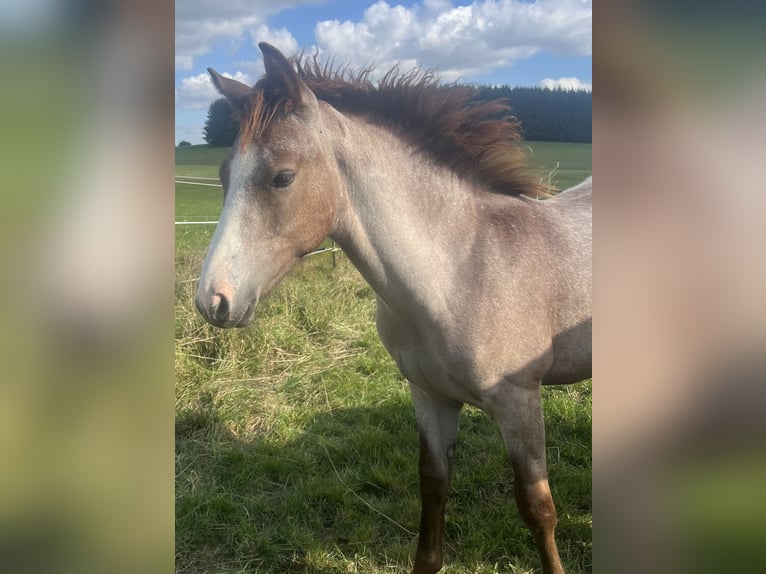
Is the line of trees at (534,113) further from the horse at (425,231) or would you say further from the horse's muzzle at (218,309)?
the horse's muzzle at (218,309)

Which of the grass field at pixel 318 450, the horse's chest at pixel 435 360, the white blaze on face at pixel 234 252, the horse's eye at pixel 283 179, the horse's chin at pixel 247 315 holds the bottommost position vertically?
the grass field at pixel 318 450

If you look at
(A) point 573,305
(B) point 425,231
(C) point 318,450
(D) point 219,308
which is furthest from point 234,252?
(C) point 318,450

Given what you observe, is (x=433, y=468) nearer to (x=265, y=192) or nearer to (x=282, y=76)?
(x=265, y=192)

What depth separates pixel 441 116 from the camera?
1.95m

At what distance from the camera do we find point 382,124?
1891 millimetres

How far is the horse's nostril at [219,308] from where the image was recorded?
1533 millimetres

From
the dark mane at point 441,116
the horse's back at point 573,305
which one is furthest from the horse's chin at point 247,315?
the horse's back at point 573,305

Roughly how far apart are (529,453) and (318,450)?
175cm

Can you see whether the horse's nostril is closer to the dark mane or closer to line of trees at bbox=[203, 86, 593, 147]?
line of trees at bbox=[203, 86, 593, 147]

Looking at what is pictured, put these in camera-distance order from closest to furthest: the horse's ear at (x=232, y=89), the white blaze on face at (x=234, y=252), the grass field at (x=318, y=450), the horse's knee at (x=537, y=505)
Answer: the white blaze on face at (x=234, y=252), the horse's ear at (x=232, y=89), the horse's knee at (x=537, y=505), the grass field at (x=318, y=450)
